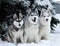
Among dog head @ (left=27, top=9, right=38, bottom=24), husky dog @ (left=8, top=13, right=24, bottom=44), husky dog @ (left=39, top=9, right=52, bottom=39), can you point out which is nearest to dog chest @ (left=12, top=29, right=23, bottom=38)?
husky dog @ (left=8, top=13, right=24, bottom=44)

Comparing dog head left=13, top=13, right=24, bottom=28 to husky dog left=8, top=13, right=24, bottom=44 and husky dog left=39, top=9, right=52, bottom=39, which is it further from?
husky dog left=39, top=9, right=52, bottom=39

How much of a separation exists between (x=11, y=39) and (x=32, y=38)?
0.29m

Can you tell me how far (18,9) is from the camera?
3.06 m

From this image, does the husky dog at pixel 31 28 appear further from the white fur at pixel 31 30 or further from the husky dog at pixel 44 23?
the husky dog at pixel 44 23

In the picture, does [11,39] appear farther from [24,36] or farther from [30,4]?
[30,4]

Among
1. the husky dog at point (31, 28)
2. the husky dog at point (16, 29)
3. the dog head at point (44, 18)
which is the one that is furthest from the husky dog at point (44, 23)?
the husky dog at point (16, 29)

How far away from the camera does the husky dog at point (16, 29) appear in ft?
8.91

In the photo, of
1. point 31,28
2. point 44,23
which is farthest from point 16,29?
point 44,23

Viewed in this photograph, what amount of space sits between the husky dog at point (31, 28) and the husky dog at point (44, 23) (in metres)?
0.11

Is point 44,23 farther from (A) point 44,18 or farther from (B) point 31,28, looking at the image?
(B) point 31,28

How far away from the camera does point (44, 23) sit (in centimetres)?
287

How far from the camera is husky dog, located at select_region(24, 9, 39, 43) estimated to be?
2.74 meters

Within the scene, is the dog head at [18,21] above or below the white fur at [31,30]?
above

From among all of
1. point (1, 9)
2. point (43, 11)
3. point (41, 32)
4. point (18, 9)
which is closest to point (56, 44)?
point (41, 32)
